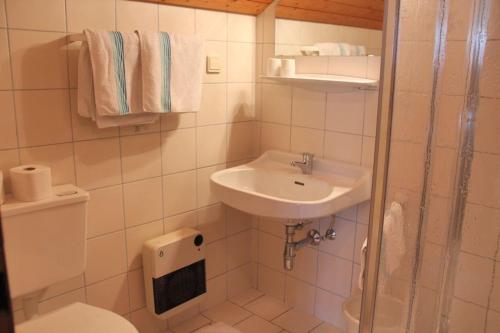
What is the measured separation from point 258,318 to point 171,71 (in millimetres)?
1370

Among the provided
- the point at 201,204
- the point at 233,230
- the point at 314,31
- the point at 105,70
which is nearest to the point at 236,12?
the point at 314,31

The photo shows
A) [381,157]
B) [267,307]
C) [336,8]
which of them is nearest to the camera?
[381,157]

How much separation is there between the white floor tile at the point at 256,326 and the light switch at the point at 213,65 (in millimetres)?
1304

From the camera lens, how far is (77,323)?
1.58 metres

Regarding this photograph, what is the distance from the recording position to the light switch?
221 cm

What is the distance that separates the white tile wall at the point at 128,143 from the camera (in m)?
1.65

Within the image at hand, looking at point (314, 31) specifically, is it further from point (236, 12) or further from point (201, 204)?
point (201, 204)

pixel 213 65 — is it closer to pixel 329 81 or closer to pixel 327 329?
pixel 329 81

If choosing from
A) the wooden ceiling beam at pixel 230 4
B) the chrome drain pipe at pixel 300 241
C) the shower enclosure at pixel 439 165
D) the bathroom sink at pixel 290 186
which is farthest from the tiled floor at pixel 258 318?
the wooden ceiling beam at pixel 230 4

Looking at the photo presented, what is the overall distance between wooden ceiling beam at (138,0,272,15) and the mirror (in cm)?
10

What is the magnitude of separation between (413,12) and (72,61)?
1307 millimetres

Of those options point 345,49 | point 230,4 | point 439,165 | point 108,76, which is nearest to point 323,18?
point 345,49

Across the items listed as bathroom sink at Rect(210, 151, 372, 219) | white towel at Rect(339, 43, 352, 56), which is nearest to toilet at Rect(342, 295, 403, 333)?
bathroom sink at Rect(210, 151, 372, 219)

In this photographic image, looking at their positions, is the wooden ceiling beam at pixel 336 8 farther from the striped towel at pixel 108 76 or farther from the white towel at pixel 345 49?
the striped towel at pixel 108 76
